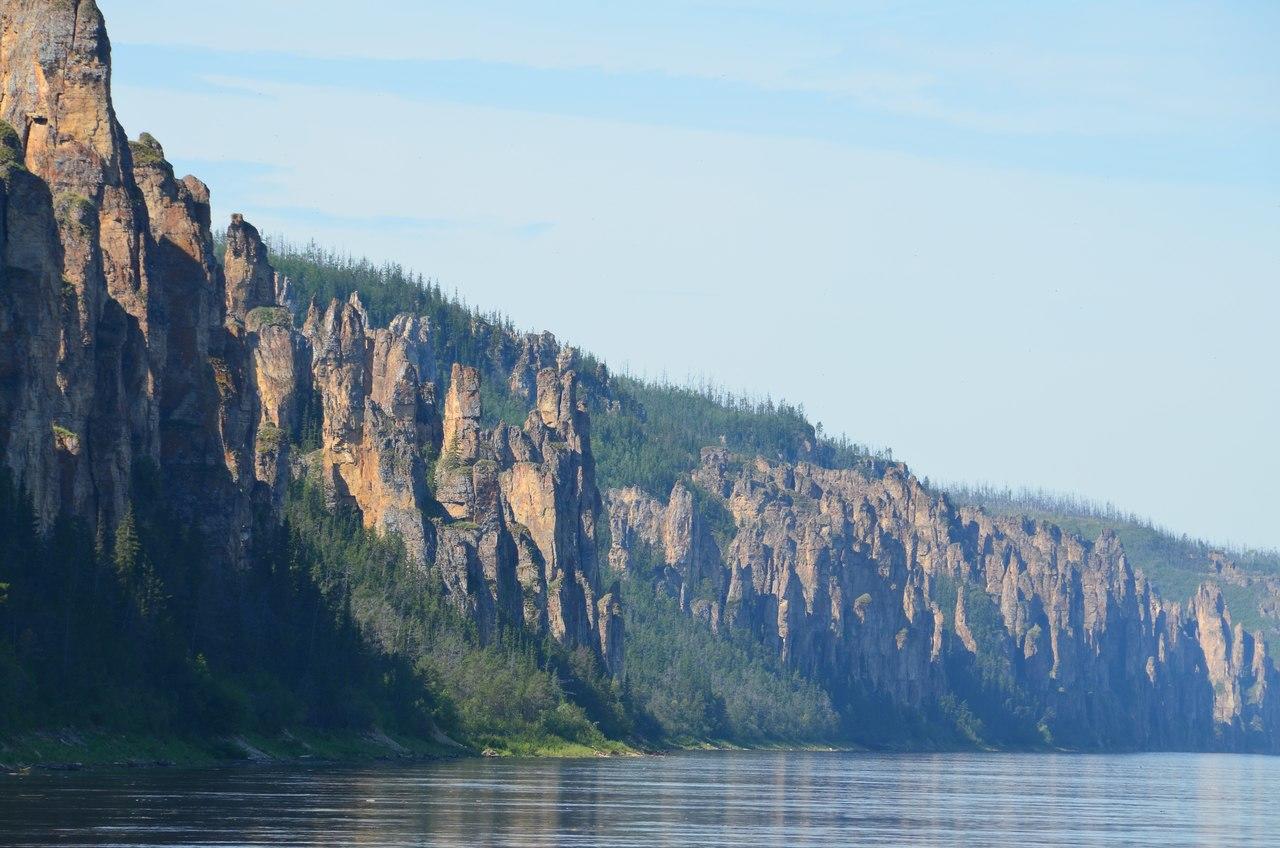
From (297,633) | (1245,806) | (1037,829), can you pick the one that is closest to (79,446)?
Answer: (297,633)

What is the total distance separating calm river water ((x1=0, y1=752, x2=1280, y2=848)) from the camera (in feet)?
253

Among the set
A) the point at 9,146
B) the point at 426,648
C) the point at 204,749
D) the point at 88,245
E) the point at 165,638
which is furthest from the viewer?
the point at 426,648

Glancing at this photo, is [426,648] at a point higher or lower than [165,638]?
higher

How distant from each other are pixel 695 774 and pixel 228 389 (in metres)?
43.2

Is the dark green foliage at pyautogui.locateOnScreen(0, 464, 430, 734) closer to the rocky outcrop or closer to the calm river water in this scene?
the rocky outcrop

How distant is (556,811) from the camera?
9762 centimetres

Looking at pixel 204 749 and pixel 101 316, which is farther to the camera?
pixel 101 316

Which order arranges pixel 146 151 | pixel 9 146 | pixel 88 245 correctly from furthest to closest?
pixel 146 151, pixel 88 245, pixel 9 146

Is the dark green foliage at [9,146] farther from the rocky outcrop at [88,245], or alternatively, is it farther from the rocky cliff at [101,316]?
the rocky outcrop at [88,245]

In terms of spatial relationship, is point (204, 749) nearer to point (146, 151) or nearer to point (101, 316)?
point (101, 316)

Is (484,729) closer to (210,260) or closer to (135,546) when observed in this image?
(210,260)

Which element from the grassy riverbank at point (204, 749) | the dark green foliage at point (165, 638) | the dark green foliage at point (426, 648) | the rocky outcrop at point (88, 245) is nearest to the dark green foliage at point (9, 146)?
the rocky outcrop at point (88, 245)

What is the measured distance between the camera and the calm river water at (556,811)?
77.0 m

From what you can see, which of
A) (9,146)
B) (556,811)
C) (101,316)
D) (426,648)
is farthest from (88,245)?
(426,648)
